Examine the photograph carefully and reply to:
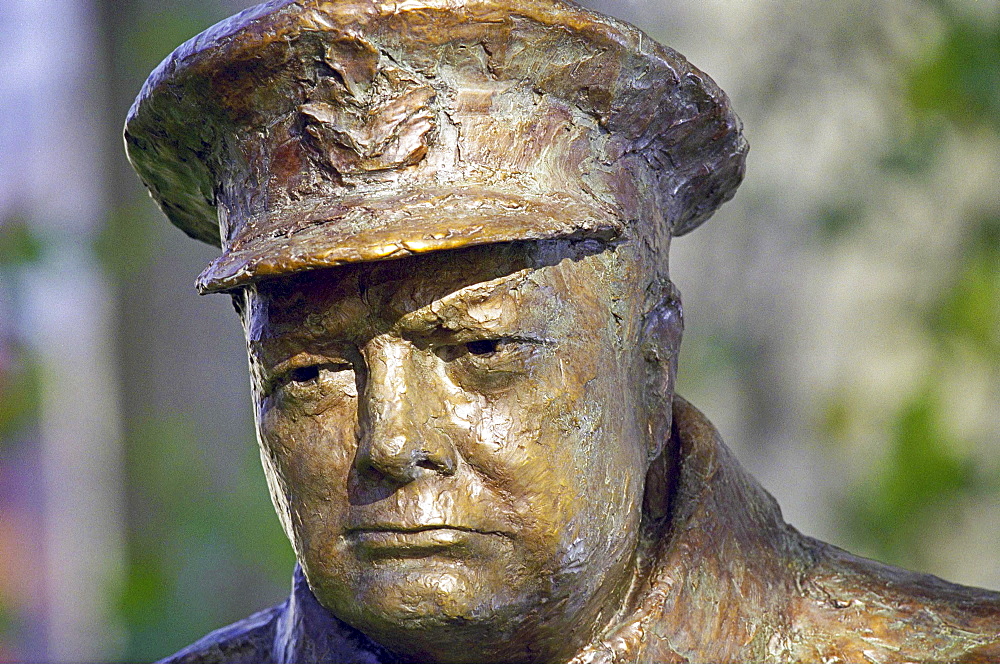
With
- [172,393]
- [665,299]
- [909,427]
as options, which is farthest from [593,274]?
Result: [172,393]

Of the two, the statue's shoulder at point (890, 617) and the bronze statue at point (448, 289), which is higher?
the bronze statue at point (448, 289)

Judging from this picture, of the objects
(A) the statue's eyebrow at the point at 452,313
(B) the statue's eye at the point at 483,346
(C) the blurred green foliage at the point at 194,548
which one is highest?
(A) the statue's eyebrow at the point at 452,313

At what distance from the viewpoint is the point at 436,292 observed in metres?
1.37

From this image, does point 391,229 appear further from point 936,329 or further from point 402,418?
point 936,329

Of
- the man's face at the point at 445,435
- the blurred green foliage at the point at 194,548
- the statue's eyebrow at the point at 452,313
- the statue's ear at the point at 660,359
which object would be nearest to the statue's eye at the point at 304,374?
the man's face at the point at 445,435

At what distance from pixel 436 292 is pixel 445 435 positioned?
0.52ft

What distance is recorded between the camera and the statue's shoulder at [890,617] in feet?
5.42

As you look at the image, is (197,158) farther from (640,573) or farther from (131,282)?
(131,282)

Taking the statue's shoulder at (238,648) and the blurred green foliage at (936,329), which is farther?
the blurred green foliage at (936,329)

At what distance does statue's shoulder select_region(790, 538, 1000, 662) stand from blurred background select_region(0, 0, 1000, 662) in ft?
5.70

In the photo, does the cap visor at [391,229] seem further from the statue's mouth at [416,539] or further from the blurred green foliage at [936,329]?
the blurred green foliage at [936,329]

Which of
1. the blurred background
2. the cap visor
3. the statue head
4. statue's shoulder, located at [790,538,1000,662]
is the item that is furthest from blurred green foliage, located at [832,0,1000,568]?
the cap visor

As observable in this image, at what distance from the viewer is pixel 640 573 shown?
1.64 meters

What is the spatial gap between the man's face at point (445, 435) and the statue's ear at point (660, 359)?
0.14 m
